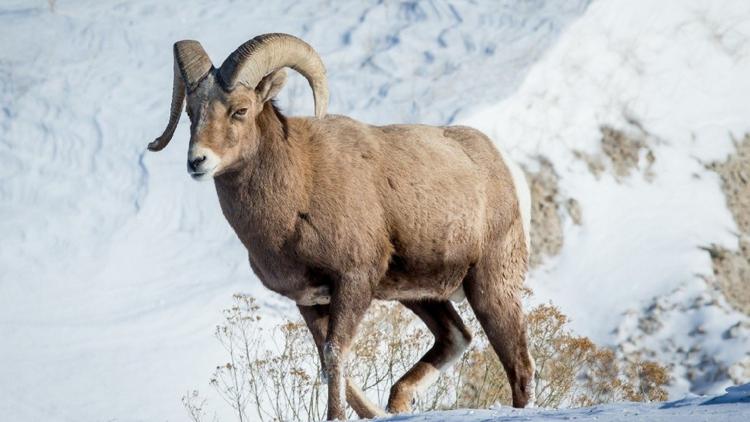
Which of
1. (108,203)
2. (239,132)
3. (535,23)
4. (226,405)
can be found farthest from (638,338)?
(239,132)

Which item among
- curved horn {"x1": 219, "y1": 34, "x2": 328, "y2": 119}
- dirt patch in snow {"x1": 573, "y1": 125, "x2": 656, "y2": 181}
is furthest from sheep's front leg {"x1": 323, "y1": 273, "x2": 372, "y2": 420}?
dirt patch in snow {"x1": 573, "y1": 125, "x2": 656, "y2": 181}

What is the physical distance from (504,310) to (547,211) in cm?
656

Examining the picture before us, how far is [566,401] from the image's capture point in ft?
34.4

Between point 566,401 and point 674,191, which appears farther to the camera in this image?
point 674,191

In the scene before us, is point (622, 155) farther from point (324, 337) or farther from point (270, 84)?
point (270, 84)

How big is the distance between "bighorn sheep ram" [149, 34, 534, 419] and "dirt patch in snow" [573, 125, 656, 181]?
23.3 ft

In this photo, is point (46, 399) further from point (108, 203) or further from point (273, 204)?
point (273, 204)

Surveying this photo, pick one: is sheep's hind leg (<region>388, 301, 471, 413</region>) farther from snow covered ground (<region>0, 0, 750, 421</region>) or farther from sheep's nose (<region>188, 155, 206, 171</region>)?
snow covered ground (<region>0, 0, 750, 421</region>)

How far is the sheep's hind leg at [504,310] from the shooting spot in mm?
6781

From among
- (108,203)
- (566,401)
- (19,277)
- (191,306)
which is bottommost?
(566,401)

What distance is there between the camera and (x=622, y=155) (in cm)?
1434

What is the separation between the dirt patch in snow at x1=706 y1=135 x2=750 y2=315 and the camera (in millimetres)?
12992

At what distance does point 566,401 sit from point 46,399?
509cm

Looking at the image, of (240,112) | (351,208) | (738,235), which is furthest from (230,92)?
(738,235)
